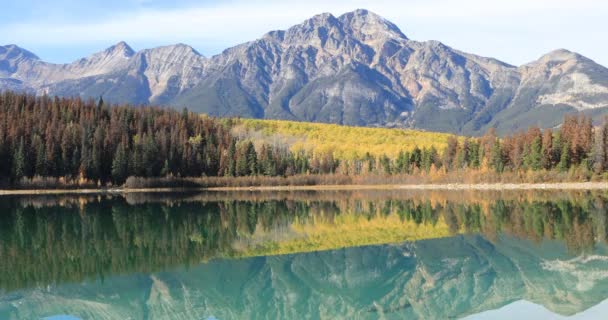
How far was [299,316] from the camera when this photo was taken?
18.4 metres

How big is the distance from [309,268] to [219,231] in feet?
46.3

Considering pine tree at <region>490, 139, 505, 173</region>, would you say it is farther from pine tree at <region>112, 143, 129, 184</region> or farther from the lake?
the lake

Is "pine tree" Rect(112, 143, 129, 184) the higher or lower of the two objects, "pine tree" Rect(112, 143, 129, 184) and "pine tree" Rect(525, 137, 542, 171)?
the lower

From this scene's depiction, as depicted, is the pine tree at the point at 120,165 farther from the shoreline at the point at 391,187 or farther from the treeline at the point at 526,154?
the treeline at the point at 526,154

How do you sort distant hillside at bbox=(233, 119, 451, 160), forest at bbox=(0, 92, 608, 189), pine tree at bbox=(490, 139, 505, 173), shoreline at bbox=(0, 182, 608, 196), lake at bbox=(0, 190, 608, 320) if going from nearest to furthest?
lake at bbox=(0, 190, 608, 320), shoreline at bbox=(0, 182, 608, 196), forest at bbox=(0, 92, 608, 189), pine tree at bbox=(490, 139, 505, 173), distant hillside at bbox=(233, 119, 451, 160)

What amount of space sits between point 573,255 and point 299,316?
48.3 feet

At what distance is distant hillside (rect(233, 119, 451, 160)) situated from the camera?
145000 mm

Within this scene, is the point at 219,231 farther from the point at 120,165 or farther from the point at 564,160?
the point at 564,160

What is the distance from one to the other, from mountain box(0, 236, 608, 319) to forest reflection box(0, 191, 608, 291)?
2321mm

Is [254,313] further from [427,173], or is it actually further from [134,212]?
[427,173]

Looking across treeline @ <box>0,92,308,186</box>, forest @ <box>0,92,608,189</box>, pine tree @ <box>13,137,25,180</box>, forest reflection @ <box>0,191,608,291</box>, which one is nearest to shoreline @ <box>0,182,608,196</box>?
forest @ <box>0,92,608,189</box>

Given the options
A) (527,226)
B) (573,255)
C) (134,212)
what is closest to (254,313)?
(573,255)

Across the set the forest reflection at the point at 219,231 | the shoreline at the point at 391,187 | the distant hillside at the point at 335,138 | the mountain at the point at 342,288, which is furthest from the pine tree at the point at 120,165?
the mountain at the point at 342,288

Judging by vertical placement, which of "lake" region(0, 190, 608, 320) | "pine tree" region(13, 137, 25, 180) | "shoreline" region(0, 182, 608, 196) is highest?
"lake" region(0, 190, 608, 320)
